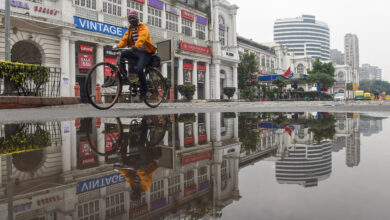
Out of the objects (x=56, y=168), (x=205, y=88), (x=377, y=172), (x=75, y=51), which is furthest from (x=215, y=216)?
(x=205, y=88)

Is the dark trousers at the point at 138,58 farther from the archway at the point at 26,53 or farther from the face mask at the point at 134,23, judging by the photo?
the archway at the point at 26,53

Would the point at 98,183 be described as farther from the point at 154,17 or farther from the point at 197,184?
the point at 154,17

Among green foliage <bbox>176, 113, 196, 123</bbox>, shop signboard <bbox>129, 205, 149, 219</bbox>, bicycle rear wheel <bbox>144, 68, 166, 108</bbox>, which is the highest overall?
bicycle rear wheel <bbox>144, 68, 166, 108</bbox>

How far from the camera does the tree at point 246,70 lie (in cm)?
3659

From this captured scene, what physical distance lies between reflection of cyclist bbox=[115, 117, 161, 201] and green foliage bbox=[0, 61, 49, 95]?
7.59 meters

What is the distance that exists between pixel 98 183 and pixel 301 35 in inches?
5295

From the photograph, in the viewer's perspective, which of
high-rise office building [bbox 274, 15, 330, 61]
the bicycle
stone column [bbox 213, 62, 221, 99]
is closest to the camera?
→ the bicycle

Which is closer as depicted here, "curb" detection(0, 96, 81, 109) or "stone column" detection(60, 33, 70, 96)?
"curb" detection(0, 96, 81, 109)

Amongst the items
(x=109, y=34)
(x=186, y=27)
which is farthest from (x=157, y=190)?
(x=186, y=27)

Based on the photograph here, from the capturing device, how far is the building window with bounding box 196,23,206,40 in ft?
103

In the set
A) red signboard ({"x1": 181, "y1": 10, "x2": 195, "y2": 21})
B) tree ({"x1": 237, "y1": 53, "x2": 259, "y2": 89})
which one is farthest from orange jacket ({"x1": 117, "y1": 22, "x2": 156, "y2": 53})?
tree ({"x1": 237, "y1": 53, "x2": 259, "y2": 89})

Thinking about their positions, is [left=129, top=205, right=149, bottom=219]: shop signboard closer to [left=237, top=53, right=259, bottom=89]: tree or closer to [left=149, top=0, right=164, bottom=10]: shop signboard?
[left=149, top=0, right=164, bottom=10]: shop signboard

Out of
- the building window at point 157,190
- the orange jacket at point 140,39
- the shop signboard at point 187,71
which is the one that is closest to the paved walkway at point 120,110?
the orange jacket at point 140,39

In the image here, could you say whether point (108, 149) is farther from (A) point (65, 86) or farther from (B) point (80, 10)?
(B) point (80, 10)
